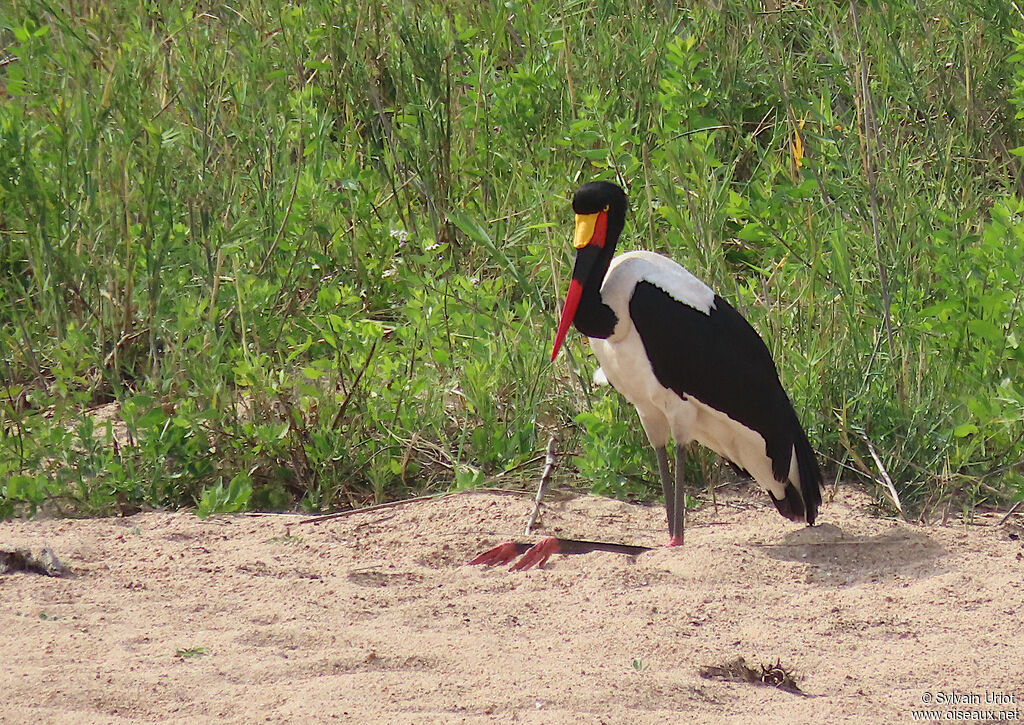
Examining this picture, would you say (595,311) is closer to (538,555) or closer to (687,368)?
(687,368)

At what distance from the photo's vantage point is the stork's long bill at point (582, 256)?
3.93m

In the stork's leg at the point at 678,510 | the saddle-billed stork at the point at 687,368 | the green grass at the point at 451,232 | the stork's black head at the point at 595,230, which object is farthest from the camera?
the green grass at the point at 451,232

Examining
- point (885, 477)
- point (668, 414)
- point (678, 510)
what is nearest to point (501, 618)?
point (678, 510)

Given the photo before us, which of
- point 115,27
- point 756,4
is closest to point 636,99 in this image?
point 756,4

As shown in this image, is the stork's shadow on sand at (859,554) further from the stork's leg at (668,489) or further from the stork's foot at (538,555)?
the stork's foot at (538,555)

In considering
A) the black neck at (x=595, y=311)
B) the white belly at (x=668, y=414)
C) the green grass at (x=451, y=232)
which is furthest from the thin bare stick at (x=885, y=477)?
the black neck at (x=595, y=311)

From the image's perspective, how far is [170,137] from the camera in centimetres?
509

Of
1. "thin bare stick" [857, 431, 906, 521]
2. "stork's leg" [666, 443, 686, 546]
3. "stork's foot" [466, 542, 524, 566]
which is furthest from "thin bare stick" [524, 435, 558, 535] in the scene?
"thin bare stick" [857, 431, 906, 521]

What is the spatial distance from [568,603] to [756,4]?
3265 mm

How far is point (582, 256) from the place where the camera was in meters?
4.01

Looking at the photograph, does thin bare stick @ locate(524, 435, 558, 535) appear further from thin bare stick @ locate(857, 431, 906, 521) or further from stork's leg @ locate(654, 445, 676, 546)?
thin bare stick @ locate(857, 431, 906, 521)

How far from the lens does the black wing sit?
3873 mm

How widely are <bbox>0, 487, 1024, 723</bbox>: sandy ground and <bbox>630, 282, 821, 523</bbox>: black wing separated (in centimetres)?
27

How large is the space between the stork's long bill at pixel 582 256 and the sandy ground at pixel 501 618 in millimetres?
547
